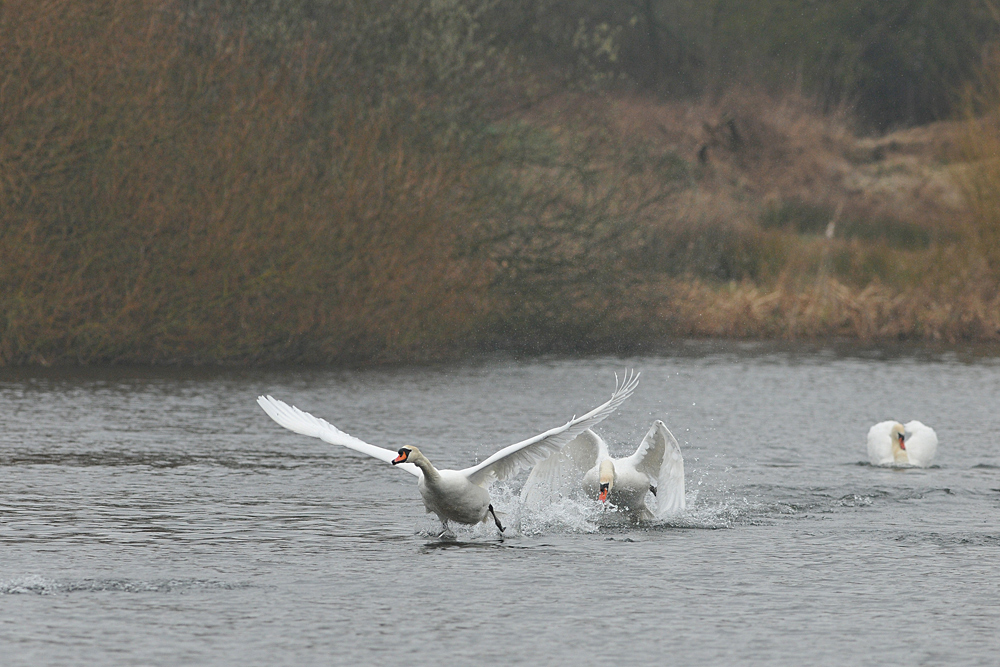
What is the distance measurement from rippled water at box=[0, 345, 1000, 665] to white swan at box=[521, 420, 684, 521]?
0.22 m

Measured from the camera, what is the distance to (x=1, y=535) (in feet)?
34.2

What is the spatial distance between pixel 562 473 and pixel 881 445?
13.9 ft

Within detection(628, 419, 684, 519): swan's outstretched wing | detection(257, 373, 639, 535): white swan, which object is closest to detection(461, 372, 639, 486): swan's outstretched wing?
Result: detection(257, 373, 639, 535): white swan

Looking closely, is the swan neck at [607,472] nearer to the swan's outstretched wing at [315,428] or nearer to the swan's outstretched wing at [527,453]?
the swan's outstretched wing at [527,453]

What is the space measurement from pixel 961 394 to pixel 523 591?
14314 millimetres

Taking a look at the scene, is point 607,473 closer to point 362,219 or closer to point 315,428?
point 315,428

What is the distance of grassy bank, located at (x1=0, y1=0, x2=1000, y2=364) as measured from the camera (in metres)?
22.7

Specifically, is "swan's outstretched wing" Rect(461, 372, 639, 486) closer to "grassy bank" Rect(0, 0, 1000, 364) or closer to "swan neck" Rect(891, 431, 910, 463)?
"swan neck" Rect(891, 431, 910, 463)

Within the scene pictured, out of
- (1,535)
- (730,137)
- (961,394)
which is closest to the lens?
(1,535)

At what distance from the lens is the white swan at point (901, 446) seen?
14867 mm

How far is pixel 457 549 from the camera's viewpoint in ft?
34.2

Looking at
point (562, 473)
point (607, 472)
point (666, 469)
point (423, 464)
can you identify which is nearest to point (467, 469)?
point (423, 464)

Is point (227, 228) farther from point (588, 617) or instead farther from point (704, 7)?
point (704, 7)

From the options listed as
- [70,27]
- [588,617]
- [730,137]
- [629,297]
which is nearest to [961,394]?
[629,297]
